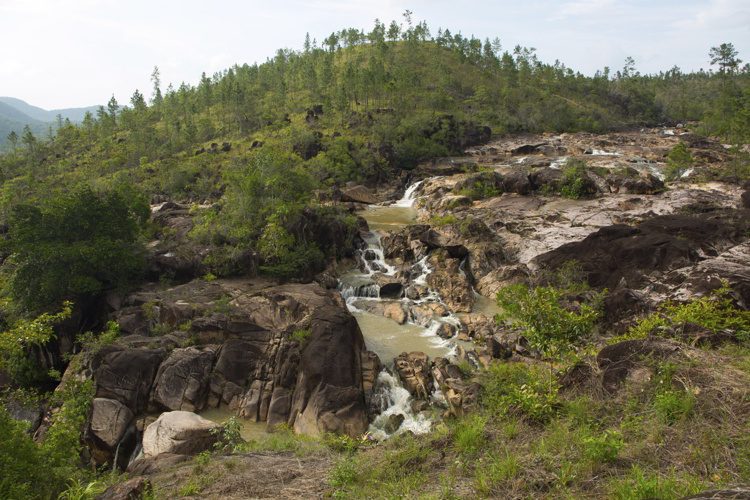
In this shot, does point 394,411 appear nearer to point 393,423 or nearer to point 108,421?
point 393,423

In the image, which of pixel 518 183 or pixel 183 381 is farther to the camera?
pixel 518 183

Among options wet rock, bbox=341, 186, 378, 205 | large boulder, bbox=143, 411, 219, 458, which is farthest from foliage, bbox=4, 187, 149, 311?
wet rock, bbox=341, 186, 378, 205

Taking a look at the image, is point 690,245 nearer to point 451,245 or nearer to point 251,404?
point 451,245

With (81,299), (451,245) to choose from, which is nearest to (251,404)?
(81,299)

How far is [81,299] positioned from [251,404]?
13.0 metres

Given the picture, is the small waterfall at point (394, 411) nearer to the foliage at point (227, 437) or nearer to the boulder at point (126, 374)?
the foliage at point (227, 437)

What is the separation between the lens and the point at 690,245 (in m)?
23.4

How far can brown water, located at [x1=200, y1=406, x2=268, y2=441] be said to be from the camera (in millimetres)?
17120

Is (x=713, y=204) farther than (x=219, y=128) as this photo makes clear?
No

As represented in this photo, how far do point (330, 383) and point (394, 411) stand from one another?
3098mm

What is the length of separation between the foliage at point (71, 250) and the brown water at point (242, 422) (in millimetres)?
10485

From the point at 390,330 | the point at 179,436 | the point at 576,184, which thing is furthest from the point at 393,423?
the point at 576,184

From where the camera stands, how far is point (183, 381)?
61.0ft

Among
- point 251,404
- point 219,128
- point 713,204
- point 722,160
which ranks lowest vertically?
point 251,404
